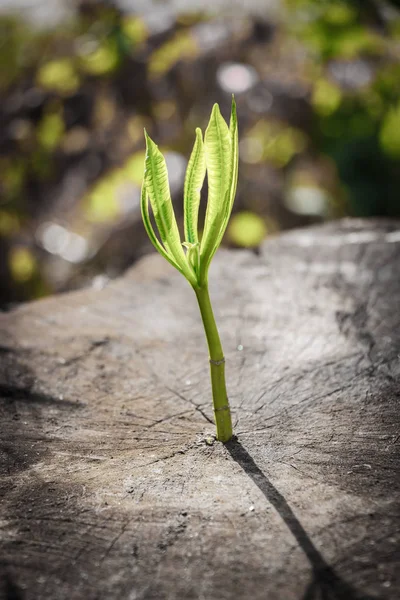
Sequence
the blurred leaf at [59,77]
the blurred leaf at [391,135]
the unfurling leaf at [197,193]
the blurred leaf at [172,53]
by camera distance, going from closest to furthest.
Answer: the unfurling leaf at [197,193], the blurred leaf at [391,135], the blurred leaf at [172,53], the blurred leaf at [59,77]

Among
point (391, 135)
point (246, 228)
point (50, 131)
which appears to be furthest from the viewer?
point (50, 131)

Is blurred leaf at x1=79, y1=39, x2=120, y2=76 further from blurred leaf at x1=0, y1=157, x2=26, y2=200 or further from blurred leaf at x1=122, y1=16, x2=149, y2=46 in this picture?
blurred leaf at x1=0, y1=157, x2=26, y2=200

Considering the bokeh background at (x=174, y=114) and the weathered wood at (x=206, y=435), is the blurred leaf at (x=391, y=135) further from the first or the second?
the weathered wood at (x=206, y=435)

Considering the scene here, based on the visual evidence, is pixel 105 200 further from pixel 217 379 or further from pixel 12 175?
pixel 217 379

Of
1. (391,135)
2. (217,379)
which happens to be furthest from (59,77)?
(217,379)

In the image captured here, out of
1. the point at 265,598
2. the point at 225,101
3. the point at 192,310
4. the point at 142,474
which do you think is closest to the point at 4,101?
the point at 225,101

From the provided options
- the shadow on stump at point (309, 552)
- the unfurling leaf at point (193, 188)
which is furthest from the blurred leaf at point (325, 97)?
the shadow on stump at point (309, 552)
